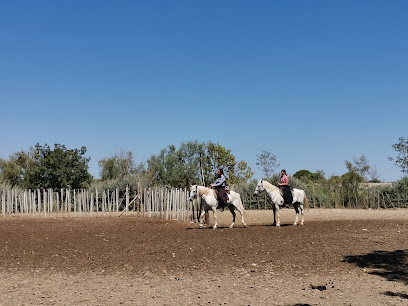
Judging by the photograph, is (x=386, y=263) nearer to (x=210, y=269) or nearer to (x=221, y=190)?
(x=210, y=269)

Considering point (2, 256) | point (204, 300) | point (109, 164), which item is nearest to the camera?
point (204, 300)

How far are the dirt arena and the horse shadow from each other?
17 mm

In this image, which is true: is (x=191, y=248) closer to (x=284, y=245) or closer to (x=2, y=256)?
(x=284, y=245)

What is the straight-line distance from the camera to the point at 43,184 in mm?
34781

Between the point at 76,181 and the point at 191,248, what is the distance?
2699cm

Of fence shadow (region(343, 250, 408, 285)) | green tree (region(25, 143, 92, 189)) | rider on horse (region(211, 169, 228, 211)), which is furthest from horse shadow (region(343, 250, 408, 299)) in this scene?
green tree (region(25, 143, 92, 189))

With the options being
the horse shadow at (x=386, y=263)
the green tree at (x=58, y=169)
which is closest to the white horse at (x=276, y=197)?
the horse shadow at (x=386, y=263)

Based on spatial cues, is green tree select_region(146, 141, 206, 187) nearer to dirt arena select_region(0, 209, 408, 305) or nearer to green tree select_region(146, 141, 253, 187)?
green tree select_region(146, 141, 253, 187)

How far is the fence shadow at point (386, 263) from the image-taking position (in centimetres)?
729

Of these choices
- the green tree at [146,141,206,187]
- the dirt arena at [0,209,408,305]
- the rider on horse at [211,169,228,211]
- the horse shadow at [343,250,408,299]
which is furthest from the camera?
the green tree at [146,141,206,187]

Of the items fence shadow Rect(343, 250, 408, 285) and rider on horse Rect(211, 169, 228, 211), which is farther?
rider on horse Rect(211, 169, 228, 211)

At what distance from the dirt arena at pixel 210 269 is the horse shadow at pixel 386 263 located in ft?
0.06

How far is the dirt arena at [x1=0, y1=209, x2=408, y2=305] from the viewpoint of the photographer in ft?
20.2

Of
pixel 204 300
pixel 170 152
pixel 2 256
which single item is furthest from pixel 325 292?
pixel 170 152
